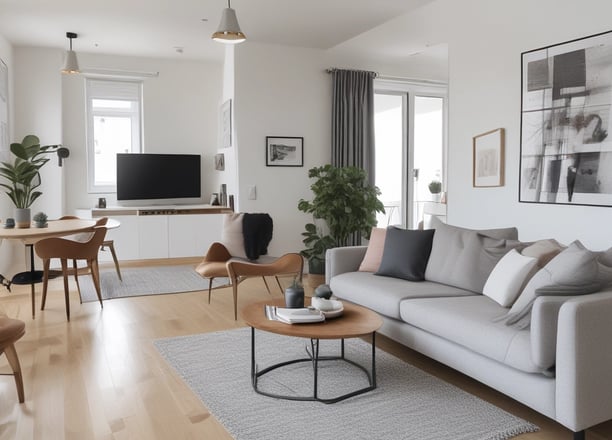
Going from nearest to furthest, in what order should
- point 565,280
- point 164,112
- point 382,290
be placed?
point 565,280 → point 382,290 → point 164,112

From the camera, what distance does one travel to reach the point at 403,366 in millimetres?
3402

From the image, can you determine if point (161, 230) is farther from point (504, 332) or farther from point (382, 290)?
point (504, 332)

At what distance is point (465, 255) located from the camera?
3629 mm

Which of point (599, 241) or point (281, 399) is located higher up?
point (599, 241)

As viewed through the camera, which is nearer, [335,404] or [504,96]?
[335,404]

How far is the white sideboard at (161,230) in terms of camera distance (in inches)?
277

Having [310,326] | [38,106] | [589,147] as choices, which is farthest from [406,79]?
[310,326]

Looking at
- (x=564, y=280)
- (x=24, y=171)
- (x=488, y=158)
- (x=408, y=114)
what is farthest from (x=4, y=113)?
(x=564, y=280)

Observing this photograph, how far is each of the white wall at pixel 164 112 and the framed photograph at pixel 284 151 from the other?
5.61 feet

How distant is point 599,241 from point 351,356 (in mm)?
1860

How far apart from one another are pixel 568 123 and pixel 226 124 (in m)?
4.29

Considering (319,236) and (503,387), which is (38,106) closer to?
(319,236)

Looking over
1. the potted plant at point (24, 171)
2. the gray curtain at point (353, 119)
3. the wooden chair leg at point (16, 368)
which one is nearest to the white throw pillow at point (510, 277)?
the wooden chair leg at point (16, 368)

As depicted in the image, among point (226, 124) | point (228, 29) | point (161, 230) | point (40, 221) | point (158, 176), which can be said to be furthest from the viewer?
point (158, 176)
